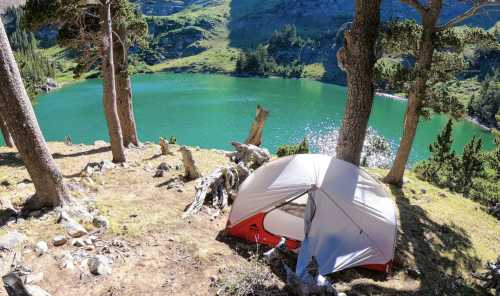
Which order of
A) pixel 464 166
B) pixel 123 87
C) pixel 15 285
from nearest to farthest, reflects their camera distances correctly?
pixel 15 285, pixel 123 87, pixel 464 166

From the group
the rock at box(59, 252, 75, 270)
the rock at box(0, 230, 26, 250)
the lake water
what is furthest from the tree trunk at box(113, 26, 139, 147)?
the lake water

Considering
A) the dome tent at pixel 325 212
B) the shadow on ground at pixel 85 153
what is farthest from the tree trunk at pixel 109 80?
the dome tent at pixel 325 212

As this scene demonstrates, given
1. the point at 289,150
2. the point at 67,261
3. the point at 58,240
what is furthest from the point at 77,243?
the point at 289,150

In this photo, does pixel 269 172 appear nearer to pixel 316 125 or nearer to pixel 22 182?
pixel 22 182

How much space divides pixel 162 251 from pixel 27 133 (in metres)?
4.02

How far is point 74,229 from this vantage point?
7141 millimetres

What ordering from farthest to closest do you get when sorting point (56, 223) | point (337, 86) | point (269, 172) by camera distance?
point (337, 86) → point (269, 172) → point (56, 223)

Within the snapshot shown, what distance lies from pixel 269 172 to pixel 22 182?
819cm

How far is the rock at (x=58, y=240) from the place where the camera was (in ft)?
21.9

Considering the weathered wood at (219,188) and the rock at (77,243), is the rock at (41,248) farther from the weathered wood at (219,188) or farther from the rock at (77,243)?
the weathered wood at (219,188)

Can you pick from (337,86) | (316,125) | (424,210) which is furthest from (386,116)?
(424,210)

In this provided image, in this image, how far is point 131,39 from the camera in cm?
1869

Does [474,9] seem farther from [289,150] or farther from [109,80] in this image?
[289,150]

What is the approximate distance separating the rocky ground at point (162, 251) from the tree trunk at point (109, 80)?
82.0 inches
